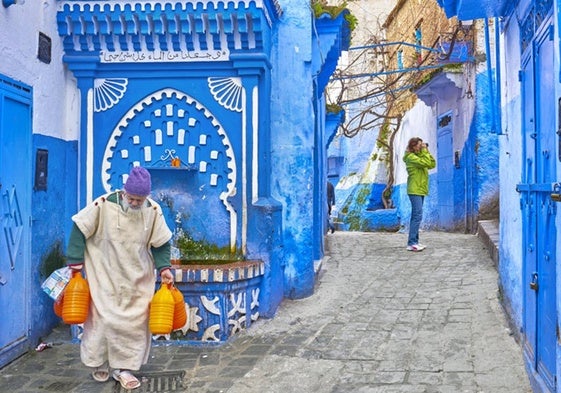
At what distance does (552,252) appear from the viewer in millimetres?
3627

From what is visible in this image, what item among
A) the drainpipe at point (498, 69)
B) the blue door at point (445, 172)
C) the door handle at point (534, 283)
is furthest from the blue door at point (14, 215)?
the blue door at point (445, 172)

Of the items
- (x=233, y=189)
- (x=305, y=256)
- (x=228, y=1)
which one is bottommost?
(x=305, y=256)

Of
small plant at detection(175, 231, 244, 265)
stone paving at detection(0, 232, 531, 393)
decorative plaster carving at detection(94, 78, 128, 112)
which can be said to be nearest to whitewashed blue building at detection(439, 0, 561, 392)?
stone paving at detection(0, 232, 531, 393)

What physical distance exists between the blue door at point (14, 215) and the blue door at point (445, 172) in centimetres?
844

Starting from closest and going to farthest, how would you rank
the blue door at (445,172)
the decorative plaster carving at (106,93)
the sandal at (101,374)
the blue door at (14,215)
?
the sandal at (101,374), the blue door at (14,215), the decorative plaster carving at (106,93), the blue door at (445,172)

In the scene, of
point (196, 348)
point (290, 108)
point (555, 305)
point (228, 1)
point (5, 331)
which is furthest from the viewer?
point (290, 108)

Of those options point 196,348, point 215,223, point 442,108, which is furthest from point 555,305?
point 442,108

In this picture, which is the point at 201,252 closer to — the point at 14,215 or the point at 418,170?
the point at 14,215

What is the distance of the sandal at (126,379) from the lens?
4559mm

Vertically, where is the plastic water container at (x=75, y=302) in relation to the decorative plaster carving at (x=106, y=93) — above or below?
below

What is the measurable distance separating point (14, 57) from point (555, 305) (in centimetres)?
458

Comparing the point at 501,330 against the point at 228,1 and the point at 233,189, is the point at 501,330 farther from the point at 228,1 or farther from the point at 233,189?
the point at 228,1

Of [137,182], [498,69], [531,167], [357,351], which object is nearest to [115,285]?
[137,182]

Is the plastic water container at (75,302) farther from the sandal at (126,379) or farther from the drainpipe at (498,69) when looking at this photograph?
the drainpipe at (498,69)
